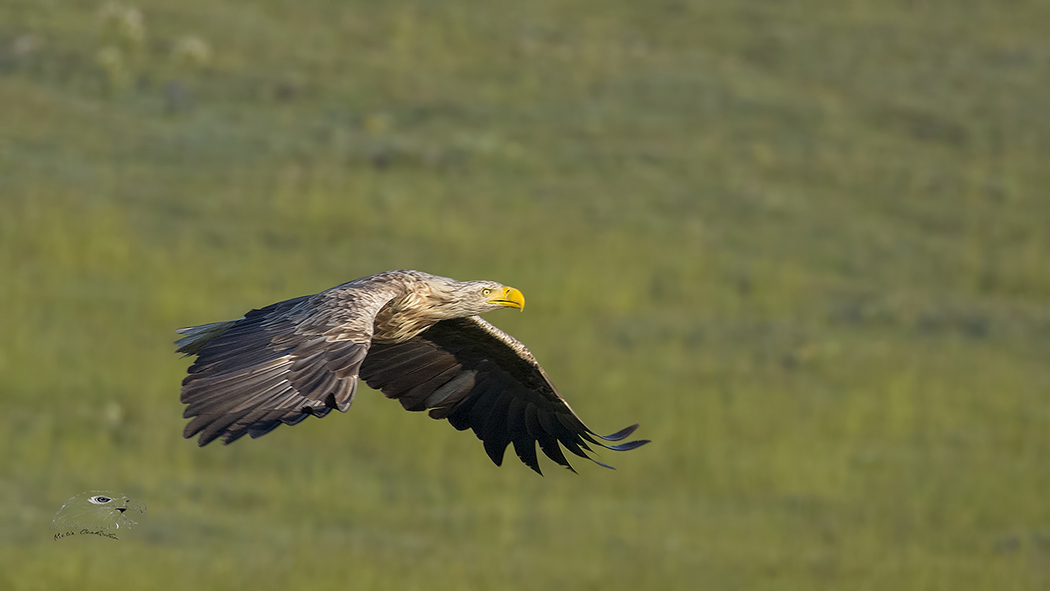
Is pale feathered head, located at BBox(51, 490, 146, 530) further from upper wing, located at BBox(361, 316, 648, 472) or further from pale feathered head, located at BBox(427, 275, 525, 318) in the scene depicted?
pale feathered head, located at BBox(427, 275, 525, 318)

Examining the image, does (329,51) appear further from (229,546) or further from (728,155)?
(229,546)

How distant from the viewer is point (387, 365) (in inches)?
373

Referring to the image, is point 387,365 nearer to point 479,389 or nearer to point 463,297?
point 479,389

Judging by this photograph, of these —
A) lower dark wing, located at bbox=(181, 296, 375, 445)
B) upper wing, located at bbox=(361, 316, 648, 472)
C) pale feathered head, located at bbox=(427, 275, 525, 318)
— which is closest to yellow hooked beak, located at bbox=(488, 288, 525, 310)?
pale feathered head, located at bbox=(427, 275, 525, 318)

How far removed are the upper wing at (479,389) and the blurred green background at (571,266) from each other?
2.48 metres

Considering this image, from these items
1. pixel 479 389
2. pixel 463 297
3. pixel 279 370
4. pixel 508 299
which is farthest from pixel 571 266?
pixel 279 370

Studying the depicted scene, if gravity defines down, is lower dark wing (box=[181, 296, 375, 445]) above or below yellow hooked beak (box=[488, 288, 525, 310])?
below

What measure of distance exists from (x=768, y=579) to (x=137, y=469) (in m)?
5.84

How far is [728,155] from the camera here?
26.4 m

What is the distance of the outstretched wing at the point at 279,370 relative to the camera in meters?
6.45

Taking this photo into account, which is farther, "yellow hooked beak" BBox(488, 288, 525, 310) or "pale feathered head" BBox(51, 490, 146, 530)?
"pale feathered head" BBox(51, 490, 146, 530)

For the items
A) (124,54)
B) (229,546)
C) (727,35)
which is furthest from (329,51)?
(229,546)

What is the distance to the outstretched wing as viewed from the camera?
21.1 feet

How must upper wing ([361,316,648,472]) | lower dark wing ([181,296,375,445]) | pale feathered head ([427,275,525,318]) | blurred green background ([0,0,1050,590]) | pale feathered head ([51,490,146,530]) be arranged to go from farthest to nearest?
1. blurred green background ([0,0,1050,590])
2. pale feathered head ([51,490,146,530])
3. upper wing ([361,316,648,472])
4. pale feathered head ([427,275,525,318])
5. lower dark wing ([181,296,375,445])
